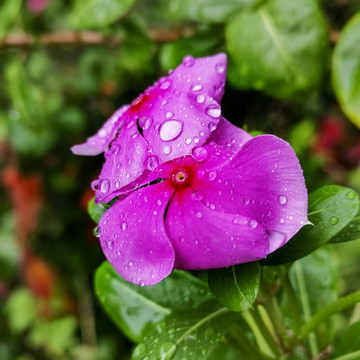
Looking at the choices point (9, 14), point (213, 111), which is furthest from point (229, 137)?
point (9, 14)

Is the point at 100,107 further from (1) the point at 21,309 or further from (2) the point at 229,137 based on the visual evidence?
(2) the point at 229,137

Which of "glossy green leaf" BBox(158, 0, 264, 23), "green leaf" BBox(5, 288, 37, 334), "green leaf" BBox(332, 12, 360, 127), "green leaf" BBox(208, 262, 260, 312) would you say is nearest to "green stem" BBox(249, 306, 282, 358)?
"green leaf" BBox(208, 262, 260, 312)

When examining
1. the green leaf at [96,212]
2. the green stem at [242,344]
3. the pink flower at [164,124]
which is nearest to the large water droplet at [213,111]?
the pink flower at [164,124]

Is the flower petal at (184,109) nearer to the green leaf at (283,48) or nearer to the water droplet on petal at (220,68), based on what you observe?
the water droplet on petal at (220,68)

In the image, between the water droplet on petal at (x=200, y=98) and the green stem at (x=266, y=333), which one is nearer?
the water droplet on petal at (x=200, y=98)

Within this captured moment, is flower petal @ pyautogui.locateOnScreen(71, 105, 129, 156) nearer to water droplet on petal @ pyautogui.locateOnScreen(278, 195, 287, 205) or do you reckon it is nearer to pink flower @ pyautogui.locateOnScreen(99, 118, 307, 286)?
pink flower @ pyautogui.locateOnScreen(99, 118, 307, 286)

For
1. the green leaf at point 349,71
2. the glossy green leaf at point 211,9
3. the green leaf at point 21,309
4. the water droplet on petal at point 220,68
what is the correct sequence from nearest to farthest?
the water droplet on petal at point 220,68
the green leaf at point 349,71
the glossy green leaf at point 211,9
the green leaf at point 21,309
